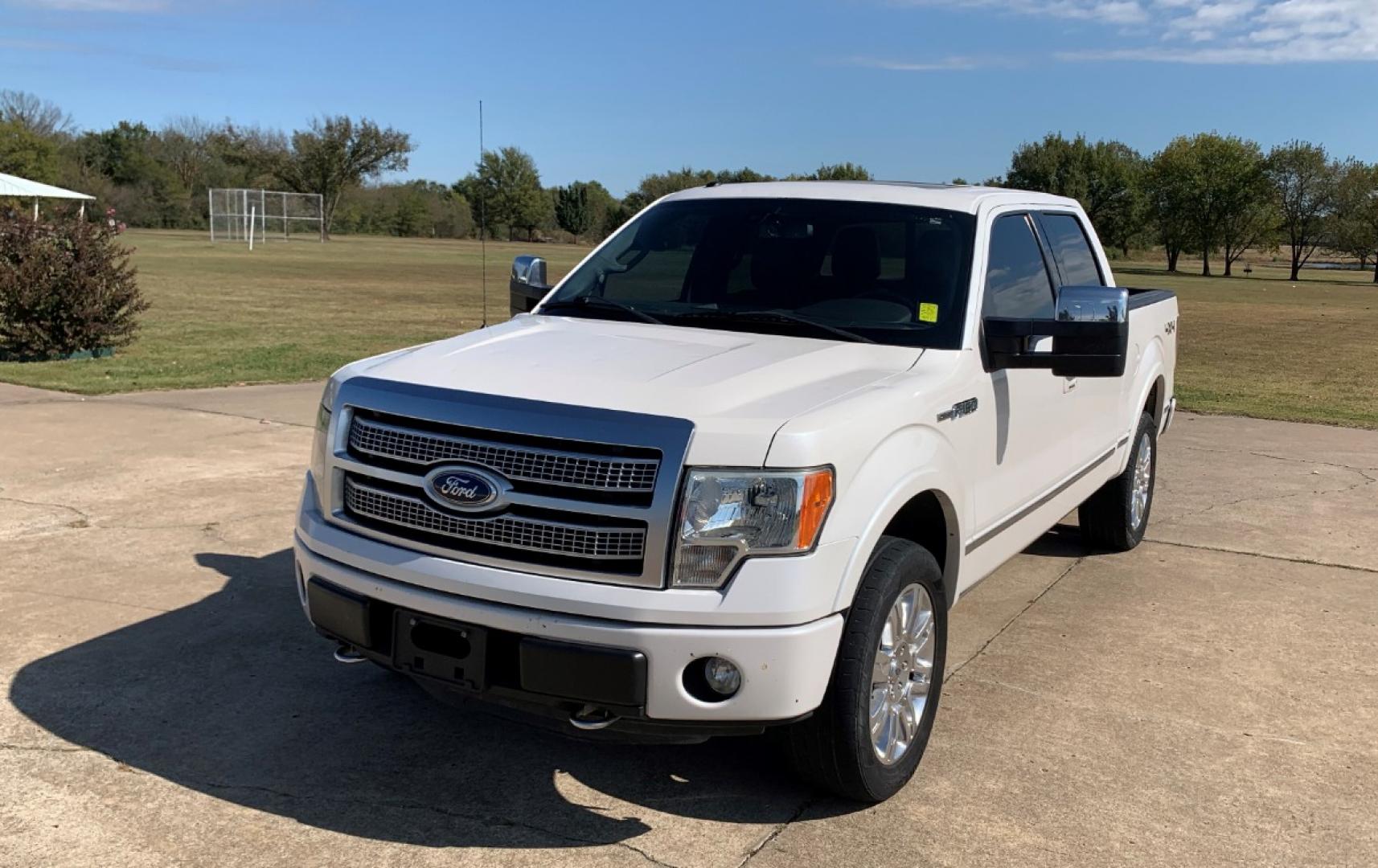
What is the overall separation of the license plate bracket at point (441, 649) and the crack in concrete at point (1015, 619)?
2046mm

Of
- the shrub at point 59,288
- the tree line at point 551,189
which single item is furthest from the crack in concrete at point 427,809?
the tree line at point 551,189

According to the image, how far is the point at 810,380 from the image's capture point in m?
3.73

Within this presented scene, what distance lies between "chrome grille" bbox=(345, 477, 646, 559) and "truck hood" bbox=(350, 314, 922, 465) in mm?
297

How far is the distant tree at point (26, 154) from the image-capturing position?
7538cm

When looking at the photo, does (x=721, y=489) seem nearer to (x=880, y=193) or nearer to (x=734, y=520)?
(x=734, y=520)

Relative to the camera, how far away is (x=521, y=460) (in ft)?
10.8

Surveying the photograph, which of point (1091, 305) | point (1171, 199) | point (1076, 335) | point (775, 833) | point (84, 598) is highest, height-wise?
point (1171, 199)

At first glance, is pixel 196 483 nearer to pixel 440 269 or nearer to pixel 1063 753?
pixel 1063 753

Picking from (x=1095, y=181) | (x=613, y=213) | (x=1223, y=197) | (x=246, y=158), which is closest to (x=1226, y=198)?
(x=1223, y=197)

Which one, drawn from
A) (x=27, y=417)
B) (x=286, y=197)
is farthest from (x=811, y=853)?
(x=286, y=197)

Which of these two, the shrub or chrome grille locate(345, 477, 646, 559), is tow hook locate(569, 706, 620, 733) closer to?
chrome grille locate(345, 477, 646, 559)

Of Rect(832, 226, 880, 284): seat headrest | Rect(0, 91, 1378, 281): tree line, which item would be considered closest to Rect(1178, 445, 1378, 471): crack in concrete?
Rect(832, 226, 880, 284): seat headrest

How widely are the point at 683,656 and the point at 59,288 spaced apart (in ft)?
43.1

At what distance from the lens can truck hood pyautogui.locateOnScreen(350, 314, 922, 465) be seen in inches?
129
